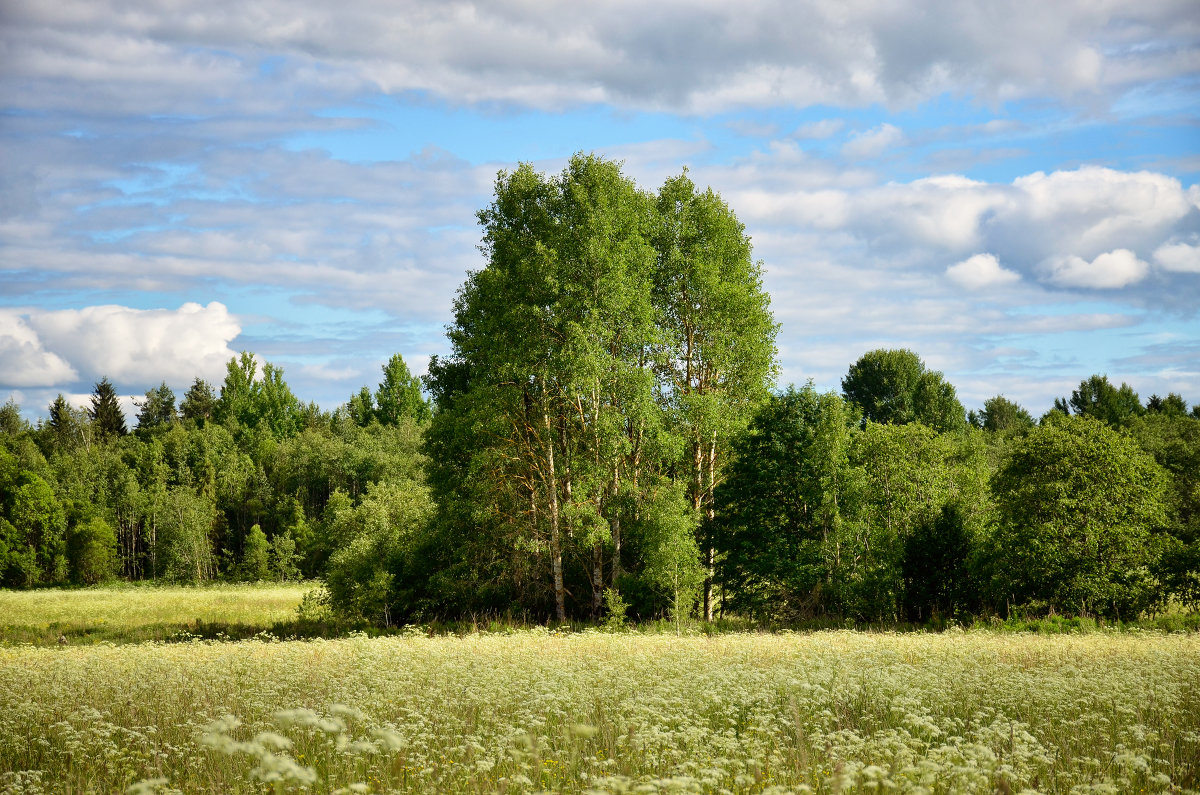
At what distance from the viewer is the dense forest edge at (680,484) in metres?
28.5

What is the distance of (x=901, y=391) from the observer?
85.1 meters

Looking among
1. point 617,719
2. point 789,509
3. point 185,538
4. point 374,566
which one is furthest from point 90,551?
point 617,719

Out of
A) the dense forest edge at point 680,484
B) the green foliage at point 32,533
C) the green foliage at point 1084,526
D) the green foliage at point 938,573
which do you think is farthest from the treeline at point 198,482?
the green foliage at point 1084,526

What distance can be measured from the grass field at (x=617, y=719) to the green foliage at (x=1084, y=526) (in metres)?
9.51

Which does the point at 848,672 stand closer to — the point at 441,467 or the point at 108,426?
the point at 441,467

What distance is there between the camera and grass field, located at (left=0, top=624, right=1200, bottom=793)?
8.16 m

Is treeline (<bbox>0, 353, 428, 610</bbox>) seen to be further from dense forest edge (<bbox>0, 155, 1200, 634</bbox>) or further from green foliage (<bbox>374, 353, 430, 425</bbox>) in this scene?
dense forest edge (<bbox>0, 155, 1200, 634</bbox>)

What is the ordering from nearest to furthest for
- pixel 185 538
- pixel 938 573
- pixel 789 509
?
pixel 938 573 → pixel 789 509 → pixel 185 538

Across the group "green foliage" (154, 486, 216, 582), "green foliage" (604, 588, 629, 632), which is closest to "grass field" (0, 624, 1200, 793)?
"green foliage" (604, 588, 629, 632)

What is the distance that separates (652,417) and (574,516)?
4.93m

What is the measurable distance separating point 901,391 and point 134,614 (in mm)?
70894

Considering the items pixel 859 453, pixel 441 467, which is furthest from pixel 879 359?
pixel 441 467

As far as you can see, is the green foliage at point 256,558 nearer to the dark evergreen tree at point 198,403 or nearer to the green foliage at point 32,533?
the green foliage at point 32,533

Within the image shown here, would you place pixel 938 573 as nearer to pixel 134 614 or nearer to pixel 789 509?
pixel 789 509
